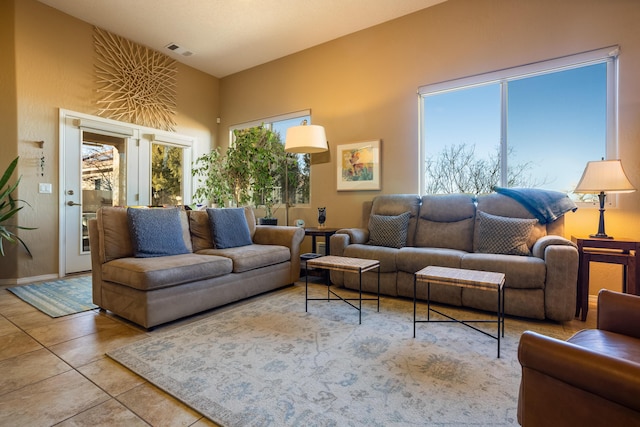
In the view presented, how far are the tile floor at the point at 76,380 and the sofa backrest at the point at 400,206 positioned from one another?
5.27 feet

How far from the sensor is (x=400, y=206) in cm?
368

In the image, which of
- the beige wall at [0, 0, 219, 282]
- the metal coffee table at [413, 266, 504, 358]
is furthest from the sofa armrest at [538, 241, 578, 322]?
the beige wall at [0, 0, 219, 282]

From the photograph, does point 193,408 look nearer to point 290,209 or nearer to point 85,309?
point 85,309

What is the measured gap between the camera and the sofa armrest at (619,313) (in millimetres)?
1234

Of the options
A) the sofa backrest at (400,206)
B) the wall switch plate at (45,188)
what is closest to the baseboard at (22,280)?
the wall switch plate at (45,188)

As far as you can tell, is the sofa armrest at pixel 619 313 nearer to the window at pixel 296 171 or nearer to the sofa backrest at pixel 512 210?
the sofa backrest at pixel 512 210

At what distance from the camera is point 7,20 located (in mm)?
3615

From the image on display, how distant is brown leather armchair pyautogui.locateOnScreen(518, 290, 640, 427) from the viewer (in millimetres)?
751

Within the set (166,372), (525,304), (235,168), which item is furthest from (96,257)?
(525,304)

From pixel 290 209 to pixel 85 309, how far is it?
9.47 ft

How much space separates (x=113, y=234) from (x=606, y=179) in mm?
4055

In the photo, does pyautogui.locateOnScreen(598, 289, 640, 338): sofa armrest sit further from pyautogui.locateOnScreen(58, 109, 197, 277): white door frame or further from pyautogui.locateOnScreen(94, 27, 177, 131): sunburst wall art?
pyautogui.locateOnScreen(94, 27, 177, 131): sunburst wall art

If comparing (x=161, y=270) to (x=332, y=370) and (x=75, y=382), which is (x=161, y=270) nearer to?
(x=75, y=382)

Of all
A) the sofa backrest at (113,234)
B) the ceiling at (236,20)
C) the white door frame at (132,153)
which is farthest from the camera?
the white door frame at (132,153)
